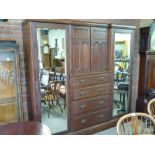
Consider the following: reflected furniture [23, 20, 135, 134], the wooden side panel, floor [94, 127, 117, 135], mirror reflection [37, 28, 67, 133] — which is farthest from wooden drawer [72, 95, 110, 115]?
the wooden side panel

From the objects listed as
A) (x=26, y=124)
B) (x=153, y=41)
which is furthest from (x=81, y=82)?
(x=153, y=41)

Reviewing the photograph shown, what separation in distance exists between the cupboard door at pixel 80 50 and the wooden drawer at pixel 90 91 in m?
0.29

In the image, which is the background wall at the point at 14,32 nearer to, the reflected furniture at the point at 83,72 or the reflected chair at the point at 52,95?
the reflected furniture at the point at 83,72

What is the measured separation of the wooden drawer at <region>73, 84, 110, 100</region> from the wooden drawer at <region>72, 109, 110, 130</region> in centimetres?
35

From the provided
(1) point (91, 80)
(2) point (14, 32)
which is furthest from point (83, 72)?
(2) point (14, 32)

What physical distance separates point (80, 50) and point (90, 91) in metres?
0.71

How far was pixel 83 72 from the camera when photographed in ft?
8.82

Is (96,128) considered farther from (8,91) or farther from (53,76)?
(8,91)

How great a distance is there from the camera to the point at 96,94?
289cm

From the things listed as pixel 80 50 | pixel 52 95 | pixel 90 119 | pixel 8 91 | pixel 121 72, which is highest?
pixel 80 50

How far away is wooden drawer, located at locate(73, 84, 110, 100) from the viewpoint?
2674mm
